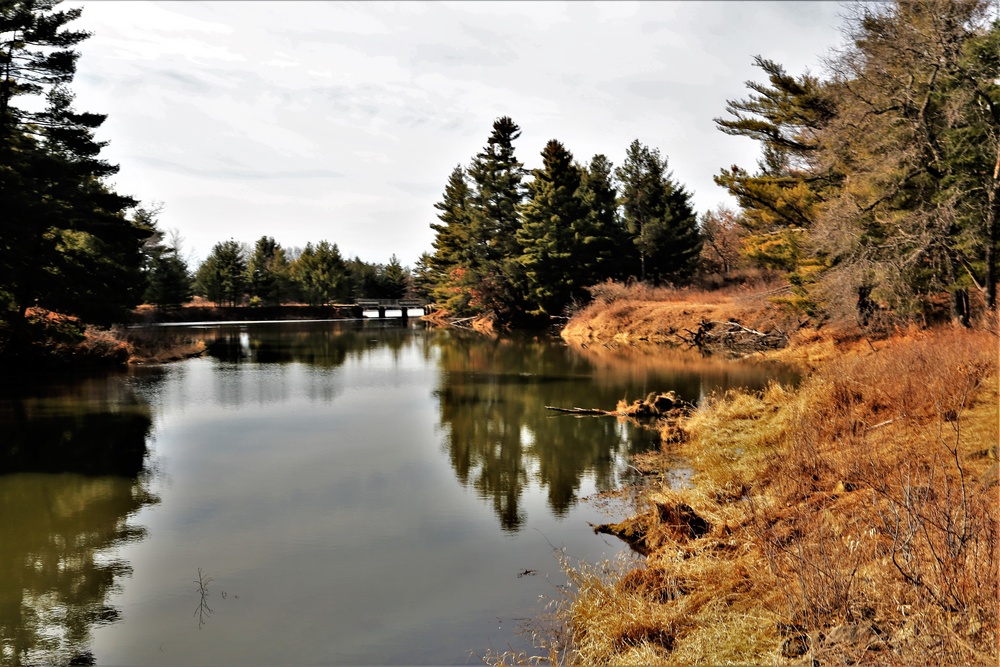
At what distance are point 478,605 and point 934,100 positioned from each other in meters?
19.9

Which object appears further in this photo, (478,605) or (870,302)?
(870,302)

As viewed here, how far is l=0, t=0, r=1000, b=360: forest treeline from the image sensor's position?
744 inches

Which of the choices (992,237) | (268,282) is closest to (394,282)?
(268,282)

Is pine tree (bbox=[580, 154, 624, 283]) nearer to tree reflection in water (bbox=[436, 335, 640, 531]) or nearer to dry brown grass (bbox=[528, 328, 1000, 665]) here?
tree reflection in water (bbox=[436, 335, 640, 531])

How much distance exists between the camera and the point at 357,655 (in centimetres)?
675

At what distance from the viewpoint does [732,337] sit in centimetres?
3569

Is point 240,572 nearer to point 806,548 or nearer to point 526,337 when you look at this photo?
point 806,548

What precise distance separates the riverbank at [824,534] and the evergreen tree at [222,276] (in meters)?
81.4

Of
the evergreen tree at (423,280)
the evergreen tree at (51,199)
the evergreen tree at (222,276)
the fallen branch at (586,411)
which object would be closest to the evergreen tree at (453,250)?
the evergreen tree at (423,280)

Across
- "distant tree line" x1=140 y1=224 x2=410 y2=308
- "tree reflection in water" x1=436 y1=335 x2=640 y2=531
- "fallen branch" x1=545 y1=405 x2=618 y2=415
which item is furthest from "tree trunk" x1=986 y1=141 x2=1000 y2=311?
"distant tree line" x1=140 y1=224 x2=410 y2=308

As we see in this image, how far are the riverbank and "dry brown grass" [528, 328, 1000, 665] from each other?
2cm

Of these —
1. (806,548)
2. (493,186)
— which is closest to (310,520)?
(806,548)

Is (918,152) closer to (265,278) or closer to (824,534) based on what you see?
(824,534)

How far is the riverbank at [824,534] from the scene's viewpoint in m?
4.89
